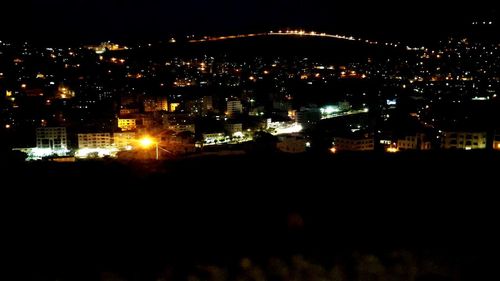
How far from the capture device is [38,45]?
41656 millimetres

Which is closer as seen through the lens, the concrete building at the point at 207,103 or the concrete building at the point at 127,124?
the concrete building at the point at 127,124

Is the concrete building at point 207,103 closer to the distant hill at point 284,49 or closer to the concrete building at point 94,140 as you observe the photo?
the concrete building at point 94,140

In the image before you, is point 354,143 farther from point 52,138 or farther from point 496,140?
point 52,138

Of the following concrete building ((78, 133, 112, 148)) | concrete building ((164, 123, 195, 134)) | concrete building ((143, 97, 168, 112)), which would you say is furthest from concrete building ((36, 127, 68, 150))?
concrete building ((143, 97, 168, 112))

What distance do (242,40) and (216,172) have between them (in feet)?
130

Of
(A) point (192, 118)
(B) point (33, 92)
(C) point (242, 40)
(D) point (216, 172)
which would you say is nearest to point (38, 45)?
(B) point (33, 92)

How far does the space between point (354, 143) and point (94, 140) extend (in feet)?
40.5

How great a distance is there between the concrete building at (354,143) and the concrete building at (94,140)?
423 inches

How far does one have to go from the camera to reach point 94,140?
2294 cm

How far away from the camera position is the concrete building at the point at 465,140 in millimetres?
13867

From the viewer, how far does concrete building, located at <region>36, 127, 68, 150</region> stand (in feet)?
71.1

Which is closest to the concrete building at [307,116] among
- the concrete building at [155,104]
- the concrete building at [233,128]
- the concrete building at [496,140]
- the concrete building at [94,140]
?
the concrete building at [233,128]

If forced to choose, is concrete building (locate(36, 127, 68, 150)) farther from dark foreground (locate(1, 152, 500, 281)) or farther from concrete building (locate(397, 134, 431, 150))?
dark foreground (locate(1, 152, 500, 281))

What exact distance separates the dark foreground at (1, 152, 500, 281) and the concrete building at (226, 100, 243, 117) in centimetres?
2593
